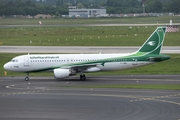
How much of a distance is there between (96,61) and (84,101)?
15.9m

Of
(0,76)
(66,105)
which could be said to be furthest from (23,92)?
(0,76)

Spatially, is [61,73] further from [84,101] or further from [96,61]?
[84,101]

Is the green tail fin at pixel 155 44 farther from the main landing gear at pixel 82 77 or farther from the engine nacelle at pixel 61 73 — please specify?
the engine nacelle at pixel 61 73

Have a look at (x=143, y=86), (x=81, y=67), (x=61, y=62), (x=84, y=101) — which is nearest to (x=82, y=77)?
(x=81, y=67)

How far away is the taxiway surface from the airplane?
6.42 ft

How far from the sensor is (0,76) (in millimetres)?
62406

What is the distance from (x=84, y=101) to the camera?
137 ft

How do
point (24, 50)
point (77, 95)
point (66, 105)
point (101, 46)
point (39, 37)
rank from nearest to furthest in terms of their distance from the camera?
point (66, 105), point (77, 95), point (24, 50), point (101, 46), point (39, 37)

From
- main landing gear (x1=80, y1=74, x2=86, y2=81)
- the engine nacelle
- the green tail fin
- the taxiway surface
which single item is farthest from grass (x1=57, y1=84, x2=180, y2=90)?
the green tail fin

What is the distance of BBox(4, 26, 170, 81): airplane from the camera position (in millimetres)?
57125

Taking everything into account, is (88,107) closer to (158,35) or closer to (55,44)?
(158,35)

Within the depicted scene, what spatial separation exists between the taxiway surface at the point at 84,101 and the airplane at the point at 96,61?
6.42 ft

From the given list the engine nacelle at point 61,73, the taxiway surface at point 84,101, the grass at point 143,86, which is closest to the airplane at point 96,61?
the engine nacelle at point 61,73

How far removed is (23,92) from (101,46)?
4456cm
